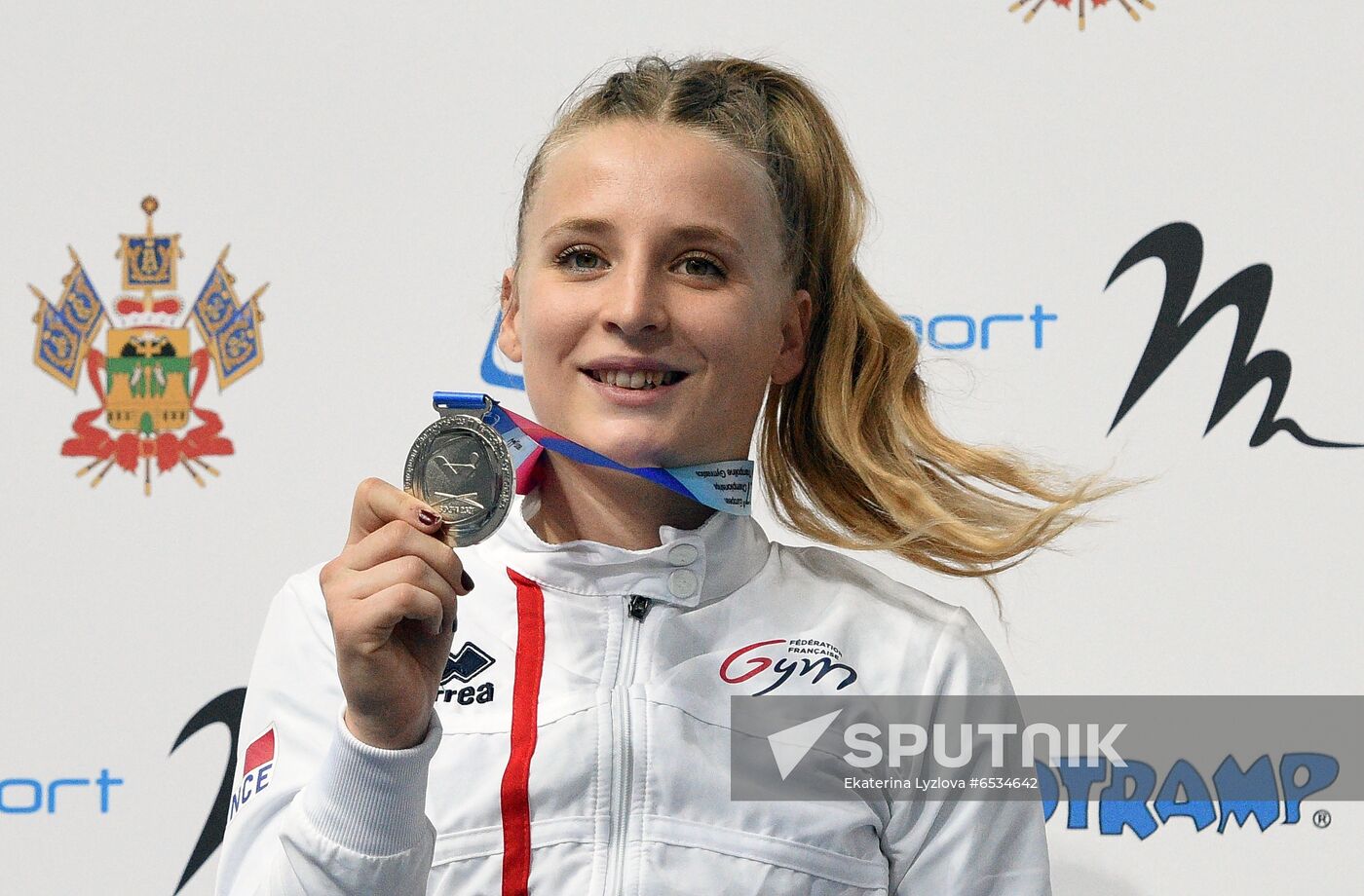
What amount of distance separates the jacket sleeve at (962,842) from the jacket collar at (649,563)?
0.76 feet

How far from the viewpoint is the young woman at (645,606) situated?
1.25 m

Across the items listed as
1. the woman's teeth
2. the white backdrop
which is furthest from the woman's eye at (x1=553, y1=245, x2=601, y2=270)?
the white backdrop

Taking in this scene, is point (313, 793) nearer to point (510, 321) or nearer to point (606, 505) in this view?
point (606, 505)

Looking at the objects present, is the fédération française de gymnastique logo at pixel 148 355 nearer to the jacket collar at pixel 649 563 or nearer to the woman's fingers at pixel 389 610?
the jacket collar at pixel 649 563

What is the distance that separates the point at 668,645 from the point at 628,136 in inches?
20.1

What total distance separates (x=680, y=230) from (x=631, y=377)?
0.15 metres

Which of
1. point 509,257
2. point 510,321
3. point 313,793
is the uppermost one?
point 509,257

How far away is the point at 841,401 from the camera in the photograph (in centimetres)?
168

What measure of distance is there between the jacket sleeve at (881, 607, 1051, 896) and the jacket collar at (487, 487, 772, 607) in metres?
0.23

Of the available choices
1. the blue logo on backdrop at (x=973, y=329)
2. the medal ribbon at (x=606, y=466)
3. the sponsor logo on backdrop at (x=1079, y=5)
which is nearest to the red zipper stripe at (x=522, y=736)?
the medal ribbon at (x=606, y=466)

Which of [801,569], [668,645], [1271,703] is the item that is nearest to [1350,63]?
[1271,703]

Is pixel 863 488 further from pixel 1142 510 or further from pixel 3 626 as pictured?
pixel 3 626

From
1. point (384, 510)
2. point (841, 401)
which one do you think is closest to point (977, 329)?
point (841, 401)

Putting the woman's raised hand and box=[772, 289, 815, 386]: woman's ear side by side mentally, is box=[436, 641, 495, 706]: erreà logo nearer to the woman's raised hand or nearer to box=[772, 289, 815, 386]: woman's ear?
the woman's raised hand
